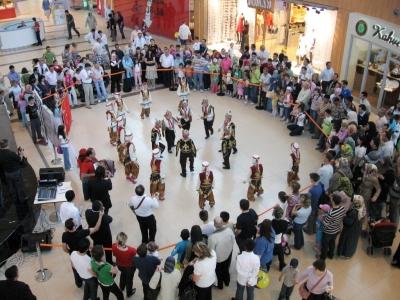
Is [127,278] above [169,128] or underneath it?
underneath

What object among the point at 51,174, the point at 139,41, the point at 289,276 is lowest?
the point at 289,276

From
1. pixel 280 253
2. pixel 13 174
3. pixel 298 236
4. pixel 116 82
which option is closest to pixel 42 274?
pixel 13 174

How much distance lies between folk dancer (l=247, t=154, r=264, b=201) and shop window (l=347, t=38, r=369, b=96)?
6.84 m

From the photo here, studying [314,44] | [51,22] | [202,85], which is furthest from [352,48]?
[51,22]

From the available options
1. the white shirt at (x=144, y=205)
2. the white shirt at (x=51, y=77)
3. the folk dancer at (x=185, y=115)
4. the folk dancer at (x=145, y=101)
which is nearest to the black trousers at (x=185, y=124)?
the folk dancer at (x=185, y=115)

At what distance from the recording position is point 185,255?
6.72 meters

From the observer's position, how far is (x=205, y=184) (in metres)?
9.16

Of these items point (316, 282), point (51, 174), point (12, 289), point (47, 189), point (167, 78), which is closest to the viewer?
point (12, 289)

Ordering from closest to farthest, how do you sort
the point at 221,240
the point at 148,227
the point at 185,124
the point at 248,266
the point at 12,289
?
the point at 12,289 < the point at 248,266 < the point at 221,240 < the point at 148,227 < the point at 185,124

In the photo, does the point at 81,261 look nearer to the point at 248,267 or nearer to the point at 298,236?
the point at 248,267

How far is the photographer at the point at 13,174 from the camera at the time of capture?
8984 mm

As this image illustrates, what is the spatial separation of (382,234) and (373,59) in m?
7.62

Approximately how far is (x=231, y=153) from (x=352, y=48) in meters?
5.99

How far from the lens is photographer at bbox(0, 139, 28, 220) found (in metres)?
8.98
